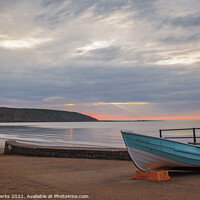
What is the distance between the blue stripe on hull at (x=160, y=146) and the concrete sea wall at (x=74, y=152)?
3762mm

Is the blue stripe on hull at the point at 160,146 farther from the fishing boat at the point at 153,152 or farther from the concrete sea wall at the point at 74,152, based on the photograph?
the concrete sea wall at the point at 74,152

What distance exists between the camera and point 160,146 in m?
7.09

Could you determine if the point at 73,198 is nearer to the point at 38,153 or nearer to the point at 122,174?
the point at 122,174

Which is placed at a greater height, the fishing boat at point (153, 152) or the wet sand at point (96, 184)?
the fishing boat at point (153, 152)

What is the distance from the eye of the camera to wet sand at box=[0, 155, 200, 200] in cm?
541

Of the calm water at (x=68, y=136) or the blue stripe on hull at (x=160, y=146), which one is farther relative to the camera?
the calm water at (x=68, y=136)

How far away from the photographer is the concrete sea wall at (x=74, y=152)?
1112cm

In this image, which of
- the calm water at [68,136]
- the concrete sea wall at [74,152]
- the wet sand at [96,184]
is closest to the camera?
the wet sand at [96,184]

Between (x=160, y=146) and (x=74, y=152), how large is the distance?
5686mm

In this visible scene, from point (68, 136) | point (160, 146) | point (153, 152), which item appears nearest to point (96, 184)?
point (153, 152)

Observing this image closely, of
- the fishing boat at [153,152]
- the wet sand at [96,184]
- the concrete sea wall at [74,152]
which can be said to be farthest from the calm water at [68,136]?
the fishing boat at [153,152]

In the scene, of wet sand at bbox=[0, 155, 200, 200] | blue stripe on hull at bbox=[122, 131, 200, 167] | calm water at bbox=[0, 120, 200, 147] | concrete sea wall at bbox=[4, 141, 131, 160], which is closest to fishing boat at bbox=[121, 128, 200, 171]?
blue stripe on hull at bbox=[122, 131, 200, 167]

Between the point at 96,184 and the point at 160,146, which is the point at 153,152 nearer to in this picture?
the point at 160,146

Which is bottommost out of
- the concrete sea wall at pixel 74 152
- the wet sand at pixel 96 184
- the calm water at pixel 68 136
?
the wet sand at pixel 96 184
